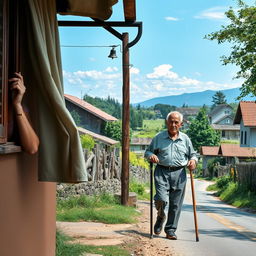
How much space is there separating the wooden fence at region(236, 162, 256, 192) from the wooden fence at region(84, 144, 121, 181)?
35.7ft

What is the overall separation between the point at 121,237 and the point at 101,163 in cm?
805

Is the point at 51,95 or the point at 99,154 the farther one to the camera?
the point at 99,154

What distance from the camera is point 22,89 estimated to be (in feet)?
13.5

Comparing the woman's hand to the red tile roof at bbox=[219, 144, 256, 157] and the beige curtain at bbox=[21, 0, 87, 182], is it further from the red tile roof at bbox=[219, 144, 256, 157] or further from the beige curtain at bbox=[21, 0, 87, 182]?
the red tile roof at bbox=[219, 144, 256, 157]

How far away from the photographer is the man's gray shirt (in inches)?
370

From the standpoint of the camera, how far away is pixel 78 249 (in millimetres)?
7375

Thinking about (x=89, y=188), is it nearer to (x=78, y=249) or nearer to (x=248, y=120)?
(x=78, y=249)

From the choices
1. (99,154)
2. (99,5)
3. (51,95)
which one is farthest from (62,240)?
(99,154)

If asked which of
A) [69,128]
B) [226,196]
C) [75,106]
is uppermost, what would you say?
[75,106]

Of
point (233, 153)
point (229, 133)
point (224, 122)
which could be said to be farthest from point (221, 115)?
point (233, 153)

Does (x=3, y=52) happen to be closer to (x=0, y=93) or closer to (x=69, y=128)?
(x=0, y=93)

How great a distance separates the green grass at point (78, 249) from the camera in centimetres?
716

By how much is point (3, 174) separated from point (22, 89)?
62 cm

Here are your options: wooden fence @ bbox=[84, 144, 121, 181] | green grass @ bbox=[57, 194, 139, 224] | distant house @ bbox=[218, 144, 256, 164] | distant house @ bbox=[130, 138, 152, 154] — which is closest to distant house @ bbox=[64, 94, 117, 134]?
distant house @ bbox=[218, 144, 256, 164]
